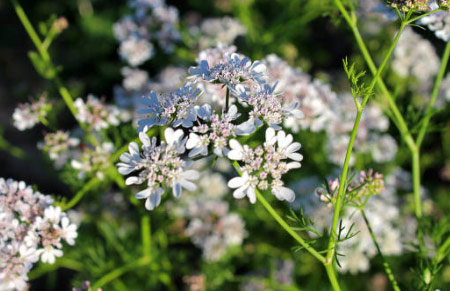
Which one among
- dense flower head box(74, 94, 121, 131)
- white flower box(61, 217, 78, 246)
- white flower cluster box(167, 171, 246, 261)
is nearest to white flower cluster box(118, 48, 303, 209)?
white flower box(61, 217, 78, 246)

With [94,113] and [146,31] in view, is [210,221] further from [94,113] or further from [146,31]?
[146,31]

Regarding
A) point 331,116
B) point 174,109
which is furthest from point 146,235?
point 331,116

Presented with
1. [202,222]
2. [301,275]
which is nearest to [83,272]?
[202,222]

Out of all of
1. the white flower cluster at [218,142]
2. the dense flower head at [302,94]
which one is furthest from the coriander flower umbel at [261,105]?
the dense flower head at [302,94]

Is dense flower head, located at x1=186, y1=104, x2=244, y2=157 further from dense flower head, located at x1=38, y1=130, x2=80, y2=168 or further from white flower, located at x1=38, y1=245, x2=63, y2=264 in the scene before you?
dense flower head, located at x1=38, y1=130, x2=80, y2=168

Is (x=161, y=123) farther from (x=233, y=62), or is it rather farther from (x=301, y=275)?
(x=301, y=275)
